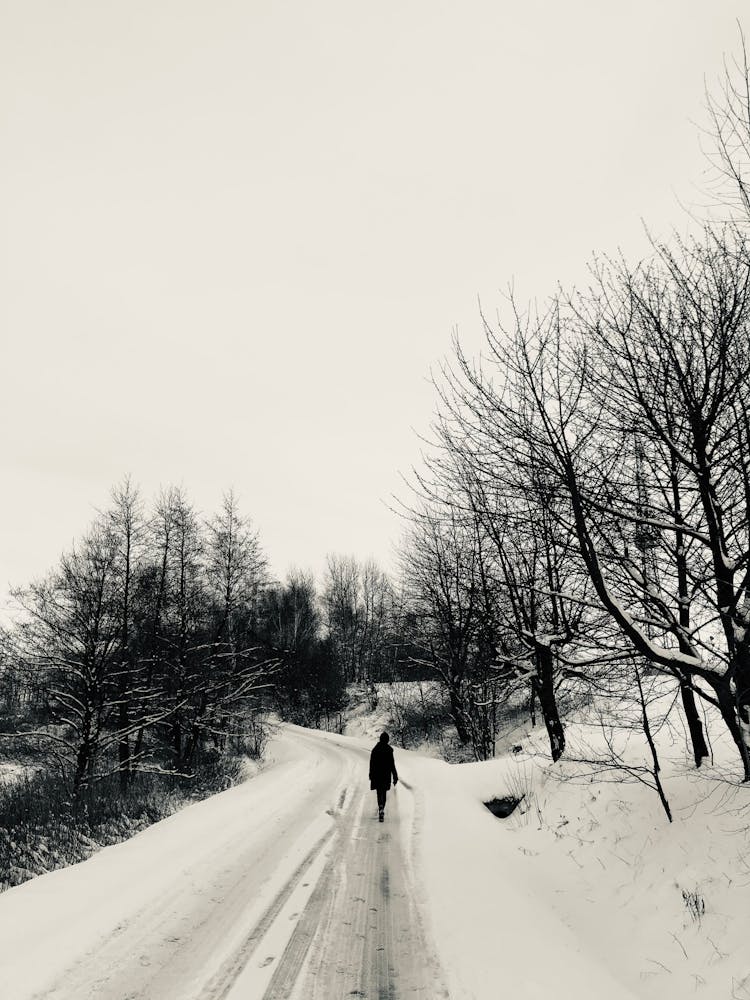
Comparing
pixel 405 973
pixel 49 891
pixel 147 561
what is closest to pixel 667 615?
pixel 405 973

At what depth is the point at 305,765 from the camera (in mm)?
19734

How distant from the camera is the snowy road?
4.14 meters

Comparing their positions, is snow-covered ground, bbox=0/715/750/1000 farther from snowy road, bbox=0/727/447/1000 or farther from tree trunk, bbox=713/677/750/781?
tree trunk, bbox=713/677/750/781

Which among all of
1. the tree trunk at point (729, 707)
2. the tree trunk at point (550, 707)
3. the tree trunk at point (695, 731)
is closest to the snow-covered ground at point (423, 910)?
the tree trunk at point (695, 731)

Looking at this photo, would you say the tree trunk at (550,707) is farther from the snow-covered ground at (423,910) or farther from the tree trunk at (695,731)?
the tree trunk at (695,731)

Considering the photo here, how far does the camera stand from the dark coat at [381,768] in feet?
36.3

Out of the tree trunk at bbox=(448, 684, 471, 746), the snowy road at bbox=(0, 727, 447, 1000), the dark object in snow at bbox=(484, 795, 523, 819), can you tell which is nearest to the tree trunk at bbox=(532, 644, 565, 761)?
the dark object in snow at bbox=(484, 795, 523, 819)

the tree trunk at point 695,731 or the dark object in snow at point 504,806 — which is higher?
the tree trunk at point 695,731

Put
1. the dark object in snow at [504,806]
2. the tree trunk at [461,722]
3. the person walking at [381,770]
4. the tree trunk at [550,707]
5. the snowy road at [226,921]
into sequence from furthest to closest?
1. the tree trunk at [461,722]
2. the person walking at [381,770]
3. the tree trunk at [550,707]
4. the dark object in snow at [504,806]
5. the snowy road at [226,921]

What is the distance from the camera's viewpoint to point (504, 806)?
35.0 ft

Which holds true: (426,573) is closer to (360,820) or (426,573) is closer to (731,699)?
(360,820)

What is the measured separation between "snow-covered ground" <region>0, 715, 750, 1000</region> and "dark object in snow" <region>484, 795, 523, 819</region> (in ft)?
3.58

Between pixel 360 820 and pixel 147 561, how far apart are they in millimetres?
14834

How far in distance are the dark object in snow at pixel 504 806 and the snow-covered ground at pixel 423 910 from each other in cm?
109
